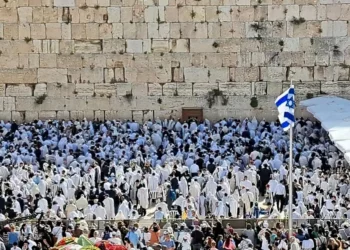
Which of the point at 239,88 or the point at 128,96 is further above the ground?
the point at 239,88

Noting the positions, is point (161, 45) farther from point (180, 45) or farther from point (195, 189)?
point (195, 189)

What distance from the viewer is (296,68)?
37281 mm

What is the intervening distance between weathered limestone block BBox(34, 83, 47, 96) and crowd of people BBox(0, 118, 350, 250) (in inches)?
58.1

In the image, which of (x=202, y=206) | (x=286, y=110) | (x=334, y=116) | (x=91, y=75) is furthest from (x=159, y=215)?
(x=91, y=75)

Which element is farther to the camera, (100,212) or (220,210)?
(220,210)

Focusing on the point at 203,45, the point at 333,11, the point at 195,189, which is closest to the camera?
the point at 195,189

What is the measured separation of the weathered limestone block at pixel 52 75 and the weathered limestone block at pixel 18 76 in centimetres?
20

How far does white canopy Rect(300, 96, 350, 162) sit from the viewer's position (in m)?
28.6

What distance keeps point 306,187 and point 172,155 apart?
203 inches

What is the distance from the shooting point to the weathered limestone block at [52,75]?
37.6 metres

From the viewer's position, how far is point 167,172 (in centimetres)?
3000

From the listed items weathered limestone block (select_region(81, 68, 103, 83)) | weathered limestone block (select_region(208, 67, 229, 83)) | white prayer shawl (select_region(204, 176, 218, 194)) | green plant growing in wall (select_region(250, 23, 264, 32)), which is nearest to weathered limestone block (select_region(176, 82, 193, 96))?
weathered limestone block (select_region(208, 67, 229, 83))

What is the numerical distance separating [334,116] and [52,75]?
10.0 m

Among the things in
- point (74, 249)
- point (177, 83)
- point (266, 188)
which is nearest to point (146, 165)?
point (266, 188)
